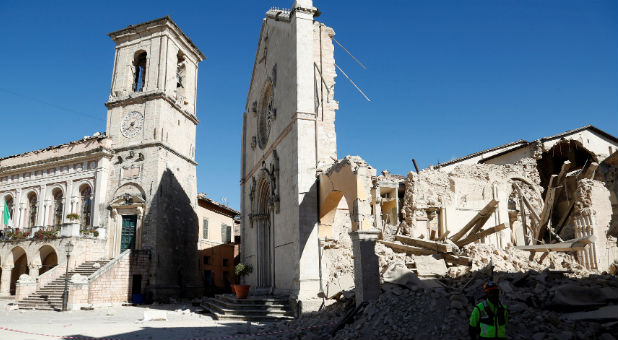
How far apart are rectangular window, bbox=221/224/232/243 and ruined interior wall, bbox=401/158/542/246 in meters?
19.4

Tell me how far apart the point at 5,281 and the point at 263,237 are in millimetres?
16683

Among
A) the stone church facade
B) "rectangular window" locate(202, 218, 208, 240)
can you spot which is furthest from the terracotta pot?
"rectangular window" locate(202, 218, 208, 240)

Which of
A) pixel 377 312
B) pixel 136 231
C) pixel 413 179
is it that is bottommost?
pixel 377 312

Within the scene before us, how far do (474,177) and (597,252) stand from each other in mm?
6503

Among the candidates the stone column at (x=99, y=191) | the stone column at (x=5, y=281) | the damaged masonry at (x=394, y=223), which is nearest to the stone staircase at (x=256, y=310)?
the damaged masonry at (x=394, y=223)

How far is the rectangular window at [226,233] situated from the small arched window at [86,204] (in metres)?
10.3

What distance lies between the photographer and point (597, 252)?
47.1 ft

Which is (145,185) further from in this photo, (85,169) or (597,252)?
(597,252)

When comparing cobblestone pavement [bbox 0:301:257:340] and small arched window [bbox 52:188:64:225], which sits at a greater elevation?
small arched window [bbox 52:188:64:225]

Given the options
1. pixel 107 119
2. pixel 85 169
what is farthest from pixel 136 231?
pixel 107 119

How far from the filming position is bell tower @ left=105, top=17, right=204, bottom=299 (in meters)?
24.5

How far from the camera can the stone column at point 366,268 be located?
907 centimetres

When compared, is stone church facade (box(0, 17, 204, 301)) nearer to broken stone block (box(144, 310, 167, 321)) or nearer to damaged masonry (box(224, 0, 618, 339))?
damaged masonry (box(224, 0, 618, 339))

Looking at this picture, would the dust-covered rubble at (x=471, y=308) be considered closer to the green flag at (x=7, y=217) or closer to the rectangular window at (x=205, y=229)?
the rectangular window at (x=205, y=229)
